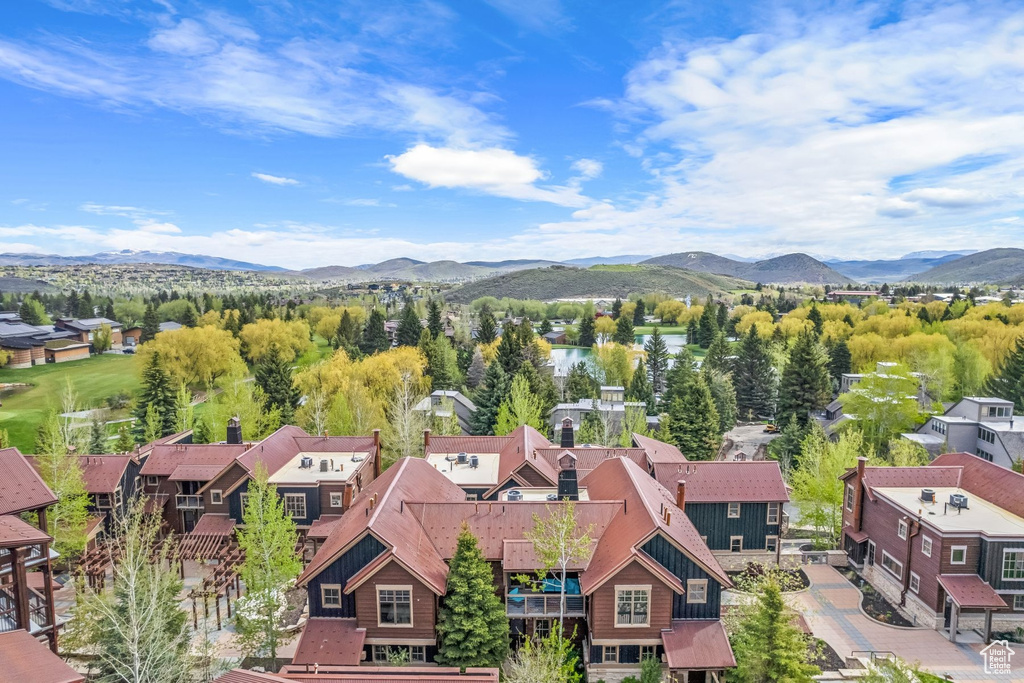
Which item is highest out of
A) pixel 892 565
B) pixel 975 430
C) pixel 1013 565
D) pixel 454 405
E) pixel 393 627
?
pixel 975 430

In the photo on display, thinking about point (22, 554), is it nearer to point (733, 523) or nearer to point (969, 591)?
point (733, 523)

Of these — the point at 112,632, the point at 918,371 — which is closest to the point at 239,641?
the point at 112,632

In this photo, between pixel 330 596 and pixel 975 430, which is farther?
pixel 975 430

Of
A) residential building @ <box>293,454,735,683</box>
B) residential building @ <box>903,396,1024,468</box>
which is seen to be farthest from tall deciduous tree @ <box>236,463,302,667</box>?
residential building @ <box>903,396,1024,468</box>

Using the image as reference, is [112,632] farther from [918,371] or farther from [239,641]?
[918,371]

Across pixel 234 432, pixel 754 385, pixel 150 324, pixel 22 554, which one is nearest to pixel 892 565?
pixel 22 554

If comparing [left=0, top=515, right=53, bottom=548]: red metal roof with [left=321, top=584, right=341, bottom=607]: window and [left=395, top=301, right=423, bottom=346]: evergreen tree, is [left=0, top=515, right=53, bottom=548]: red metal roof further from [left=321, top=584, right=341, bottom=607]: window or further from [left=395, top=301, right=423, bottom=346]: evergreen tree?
[left=395, top=301, right=423, bottom=346]: evergreen tree

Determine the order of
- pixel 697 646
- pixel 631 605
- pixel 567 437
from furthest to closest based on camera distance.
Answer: pixel 567 437 → pixel 631 605 → pixel 697 646
